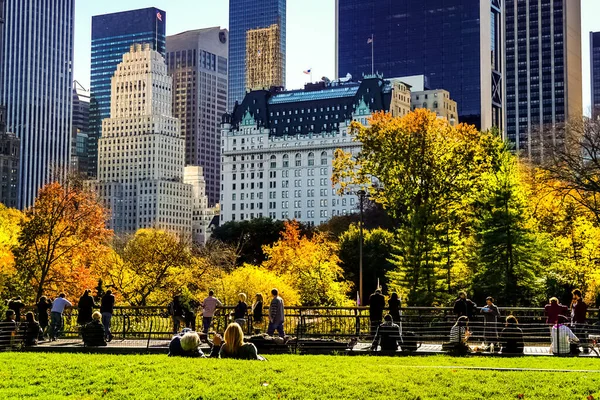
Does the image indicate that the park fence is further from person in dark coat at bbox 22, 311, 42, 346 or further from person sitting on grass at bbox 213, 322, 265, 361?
person sitting on grass at bbox 213, 322, 265, 361

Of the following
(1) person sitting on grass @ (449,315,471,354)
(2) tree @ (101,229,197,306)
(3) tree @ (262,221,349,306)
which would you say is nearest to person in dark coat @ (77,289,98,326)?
(1) person sitting on grass @ (449,315,471,354)

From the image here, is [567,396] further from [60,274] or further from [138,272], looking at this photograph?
[138,272]

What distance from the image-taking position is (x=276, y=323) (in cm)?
3195

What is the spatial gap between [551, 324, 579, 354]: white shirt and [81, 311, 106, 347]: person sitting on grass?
14368mm

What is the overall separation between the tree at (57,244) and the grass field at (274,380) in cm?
3634

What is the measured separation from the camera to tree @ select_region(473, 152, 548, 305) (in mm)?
51750

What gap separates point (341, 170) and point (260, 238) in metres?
63.2

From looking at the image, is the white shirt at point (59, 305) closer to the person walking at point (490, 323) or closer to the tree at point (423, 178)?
the person walking at point (490, 323)

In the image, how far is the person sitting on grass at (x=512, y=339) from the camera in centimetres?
2892

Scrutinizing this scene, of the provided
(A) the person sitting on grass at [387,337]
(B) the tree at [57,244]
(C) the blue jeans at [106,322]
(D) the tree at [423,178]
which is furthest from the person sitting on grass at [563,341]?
(B) the tree at [57,244]

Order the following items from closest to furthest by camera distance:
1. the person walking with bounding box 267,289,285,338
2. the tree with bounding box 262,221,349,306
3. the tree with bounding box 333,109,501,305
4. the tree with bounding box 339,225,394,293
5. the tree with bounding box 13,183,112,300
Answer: the person walking with bounding box 267,289,285,338 < the tree with bounding box 333,109,501,305 < the tree with bounding box 13,183,112,300 < the tree with bounding box 262,221,349,306 < the tree with bounding box 339,225,394,293

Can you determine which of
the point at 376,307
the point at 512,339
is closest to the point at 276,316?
the point at 376,307

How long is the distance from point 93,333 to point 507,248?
2848 centimetres

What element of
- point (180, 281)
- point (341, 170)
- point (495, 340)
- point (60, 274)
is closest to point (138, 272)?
point (180, 281)
